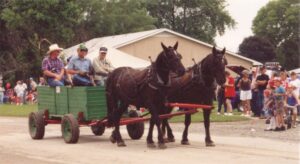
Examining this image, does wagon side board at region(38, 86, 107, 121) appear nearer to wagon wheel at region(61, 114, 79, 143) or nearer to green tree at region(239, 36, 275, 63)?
wagon wheel at region(61, 114, 79, 143)

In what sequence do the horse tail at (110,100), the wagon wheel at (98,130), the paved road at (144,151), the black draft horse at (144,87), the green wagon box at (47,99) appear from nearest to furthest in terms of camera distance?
the paved road at (144,151)
the black draft horse at (144,87)
the horse tail at (110,100)
the green wagon box at (47,99)
the wagon wheel at (98,130)

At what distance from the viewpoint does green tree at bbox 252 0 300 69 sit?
287 feet

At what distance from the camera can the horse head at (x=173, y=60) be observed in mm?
12789

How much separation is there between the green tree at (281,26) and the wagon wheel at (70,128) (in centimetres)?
7426

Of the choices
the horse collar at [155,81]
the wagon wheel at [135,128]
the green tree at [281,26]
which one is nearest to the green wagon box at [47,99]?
the wagon wheel at [135,128]

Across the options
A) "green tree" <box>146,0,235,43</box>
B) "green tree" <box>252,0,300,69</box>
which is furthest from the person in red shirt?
"green tree" <box>252,0,300,69</box>

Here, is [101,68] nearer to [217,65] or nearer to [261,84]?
[217,65]

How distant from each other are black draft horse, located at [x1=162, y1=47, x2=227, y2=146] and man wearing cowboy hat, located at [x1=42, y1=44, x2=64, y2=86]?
10.1 ft

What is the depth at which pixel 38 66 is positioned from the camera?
50.5 metres

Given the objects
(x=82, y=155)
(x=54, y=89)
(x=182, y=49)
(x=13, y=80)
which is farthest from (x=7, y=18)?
(x=82, y=155)

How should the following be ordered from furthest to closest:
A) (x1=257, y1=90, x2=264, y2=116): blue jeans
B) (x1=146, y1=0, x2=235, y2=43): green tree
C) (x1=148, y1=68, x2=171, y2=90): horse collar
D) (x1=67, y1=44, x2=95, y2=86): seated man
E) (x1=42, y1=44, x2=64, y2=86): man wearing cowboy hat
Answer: (x1=146, y1=0, x2=235, y2=43): green tree < (x1=257, y1=90, x2=264, y2=116): blue jeans < (x1=42, y1=44, x2=64, y2=86): man wearing cowboy hat < (x1=67, y1=44, x2=95, y2=86): seated man < (x1=148, y1=68, x2=171, y2=90): horse collar

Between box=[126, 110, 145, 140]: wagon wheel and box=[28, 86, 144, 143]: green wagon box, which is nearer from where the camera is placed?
box=[28, 86, 144, 143]: green wagon box

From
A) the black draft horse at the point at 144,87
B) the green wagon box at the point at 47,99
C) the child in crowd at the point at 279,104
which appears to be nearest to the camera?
the black draft horse at the point at 144,87

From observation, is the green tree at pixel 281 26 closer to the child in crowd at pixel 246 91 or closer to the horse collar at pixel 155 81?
the child in crowd at pixel 246 91
